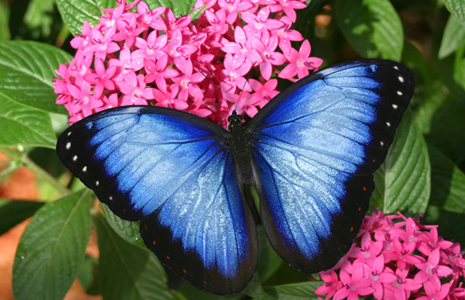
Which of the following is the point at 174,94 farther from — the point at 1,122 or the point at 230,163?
the point at 1,122

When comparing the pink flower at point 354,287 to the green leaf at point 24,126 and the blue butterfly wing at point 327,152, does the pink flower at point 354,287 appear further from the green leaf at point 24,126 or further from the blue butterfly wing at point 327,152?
the green leaf at point 24,126

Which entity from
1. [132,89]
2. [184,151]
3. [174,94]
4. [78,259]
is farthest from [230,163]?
[78,259]

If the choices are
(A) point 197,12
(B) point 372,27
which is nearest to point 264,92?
(A) point 197,12

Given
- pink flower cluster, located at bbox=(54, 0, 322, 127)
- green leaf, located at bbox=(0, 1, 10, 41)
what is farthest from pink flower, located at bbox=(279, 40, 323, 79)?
green leaf, located at bbox=(0, 1, 10, 41)

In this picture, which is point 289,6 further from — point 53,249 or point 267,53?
point 53,249

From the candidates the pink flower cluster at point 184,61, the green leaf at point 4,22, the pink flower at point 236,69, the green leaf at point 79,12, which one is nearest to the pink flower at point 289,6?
the pink flower cluster at point 184,61
